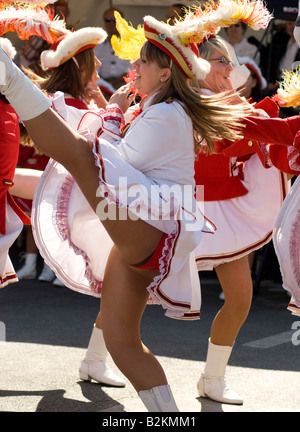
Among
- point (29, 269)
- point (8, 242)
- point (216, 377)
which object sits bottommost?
point (29, 269)

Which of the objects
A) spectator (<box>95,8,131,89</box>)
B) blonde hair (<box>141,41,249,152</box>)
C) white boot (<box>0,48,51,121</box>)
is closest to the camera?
white boot (<box>0,48,51,121</box>)

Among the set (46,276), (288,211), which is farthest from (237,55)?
(288,211)

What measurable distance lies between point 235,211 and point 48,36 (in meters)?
1.22

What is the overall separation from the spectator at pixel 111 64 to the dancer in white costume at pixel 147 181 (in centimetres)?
465

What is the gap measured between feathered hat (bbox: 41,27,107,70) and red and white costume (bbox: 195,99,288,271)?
85 centimetres

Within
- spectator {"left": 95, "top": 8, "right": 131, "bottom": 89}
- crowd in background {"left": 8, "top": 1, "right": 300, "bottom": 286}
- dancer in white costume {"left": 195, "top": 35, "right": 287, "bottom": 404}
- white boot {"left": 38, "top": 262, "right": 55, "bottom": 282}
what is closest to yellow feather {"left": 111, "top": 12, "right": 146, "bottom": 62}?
dancer in white costume {"left": 195, "top": 35, "right": 287, "bottom": 404}

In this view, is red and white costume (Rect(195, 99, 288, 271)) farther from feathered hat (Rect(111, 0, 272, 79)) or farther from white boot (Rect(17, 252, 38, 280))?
white boot (Rect(17, 252, 38, 280))

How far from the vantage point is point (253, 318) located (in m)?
5.49

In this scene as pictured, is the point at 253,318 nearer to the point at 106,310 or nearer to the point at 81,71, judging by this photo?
the point at 81,71

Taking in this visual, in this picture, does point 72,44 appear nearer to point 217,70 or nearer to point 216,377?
point 217,70

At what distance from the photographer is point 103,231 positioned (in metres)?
3.14

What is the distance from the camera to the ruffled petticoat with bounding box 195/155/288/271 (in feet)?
12.0

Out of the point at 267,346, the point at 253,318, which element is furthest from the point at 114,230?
the point at 253,318

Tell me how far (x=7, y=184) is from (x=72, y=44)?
0.96 metres
